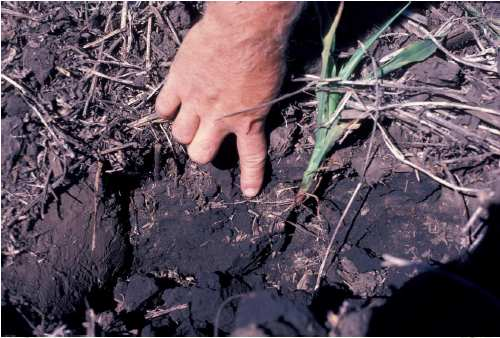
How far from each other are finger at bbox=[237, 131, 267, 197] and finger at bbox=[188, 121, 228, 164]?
0.07 meters

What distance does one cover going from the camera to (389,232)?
1.62 metres

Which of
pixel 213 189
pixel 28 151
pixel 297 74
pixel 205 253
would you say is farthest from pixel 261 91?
pixel 28 151

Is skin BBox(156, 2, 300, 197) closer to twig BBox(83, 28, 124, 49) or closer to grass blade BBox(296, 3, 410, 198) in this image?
grass blade BBox(296, 3, 410, 198)

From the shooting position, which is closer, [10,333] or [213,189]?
[10,333]

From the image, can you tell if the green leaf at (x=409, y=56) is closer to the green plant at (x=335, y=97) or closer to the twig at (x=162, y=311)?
the green plant at (x=335, y=97)

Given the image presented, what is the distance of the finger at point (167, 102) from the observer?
1.48 metres

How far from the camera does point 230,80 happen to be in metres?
1.38

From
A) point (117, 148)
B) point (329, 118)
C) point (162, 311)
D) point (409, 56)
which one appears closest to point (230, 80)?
point (329, 118)

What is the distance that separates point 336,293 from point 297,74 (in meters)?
0.81

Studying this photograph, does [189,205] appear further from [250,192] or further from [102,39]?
[102,39]

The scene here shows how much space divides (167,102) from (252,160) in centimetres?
36

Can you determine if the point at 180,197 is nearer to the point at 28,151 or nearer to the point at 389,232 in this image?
the point at 28,151

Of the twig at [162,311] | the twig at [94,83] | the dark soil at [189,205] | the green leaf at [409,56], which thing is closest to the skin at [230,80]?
the dark soil at [189,205]

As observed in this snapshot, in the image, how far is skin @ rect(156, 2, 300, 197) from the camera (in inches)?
51.2
